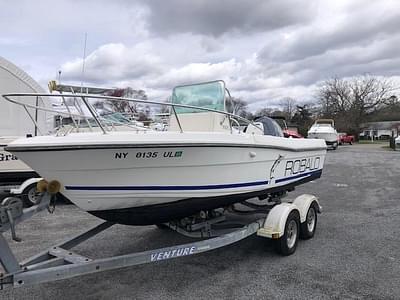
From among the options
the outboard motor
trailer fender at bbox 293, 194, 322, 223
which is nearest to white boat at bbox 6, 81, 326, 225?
the outboard motor

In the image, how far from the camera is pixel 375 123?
2141 inches

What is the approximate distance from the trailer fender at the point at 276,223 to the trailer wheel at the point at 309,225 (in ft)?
1.78

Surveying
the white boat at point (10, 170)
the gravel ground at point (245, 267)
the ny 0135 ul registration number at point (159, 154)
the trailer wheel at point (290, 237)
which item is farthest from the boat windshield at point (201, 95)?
the white boat at point (10, 170)

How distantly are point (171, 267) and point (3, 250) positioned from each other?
1.83 meters

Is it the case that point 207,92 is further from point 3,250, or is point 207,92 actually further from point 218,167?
point 3,250

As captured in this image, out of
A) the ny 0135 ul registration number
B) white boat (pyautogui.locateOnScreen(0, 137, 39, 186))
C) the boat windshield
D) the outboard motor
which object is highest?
the boat windshield

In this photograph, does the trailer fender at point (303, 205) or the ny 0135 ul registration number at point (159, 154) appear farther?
the trailer fender at point (303, 205)

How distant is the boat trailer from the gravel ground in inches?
11.6

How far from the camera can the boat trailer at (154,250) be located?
3.15m

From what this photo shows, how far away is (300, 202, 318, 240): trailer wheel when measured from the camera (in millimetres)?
5194

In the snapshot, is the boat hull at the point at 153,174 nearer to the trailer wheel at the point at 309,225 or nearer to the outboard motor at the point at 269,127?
the outboard motor at the point at 269,127

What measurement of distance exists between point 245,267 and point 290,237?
803 mm

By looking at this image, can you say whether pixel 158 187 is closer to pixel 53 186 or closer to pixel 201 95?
pixel 53 186

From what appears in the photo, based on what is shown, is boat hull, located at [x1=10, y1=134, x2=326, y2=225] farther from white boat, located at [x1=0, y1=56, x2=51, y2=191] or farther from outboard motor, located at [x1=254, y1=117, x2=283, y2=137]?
white boat, located at [x1=0, y1=56, x2=51, y2=191]
